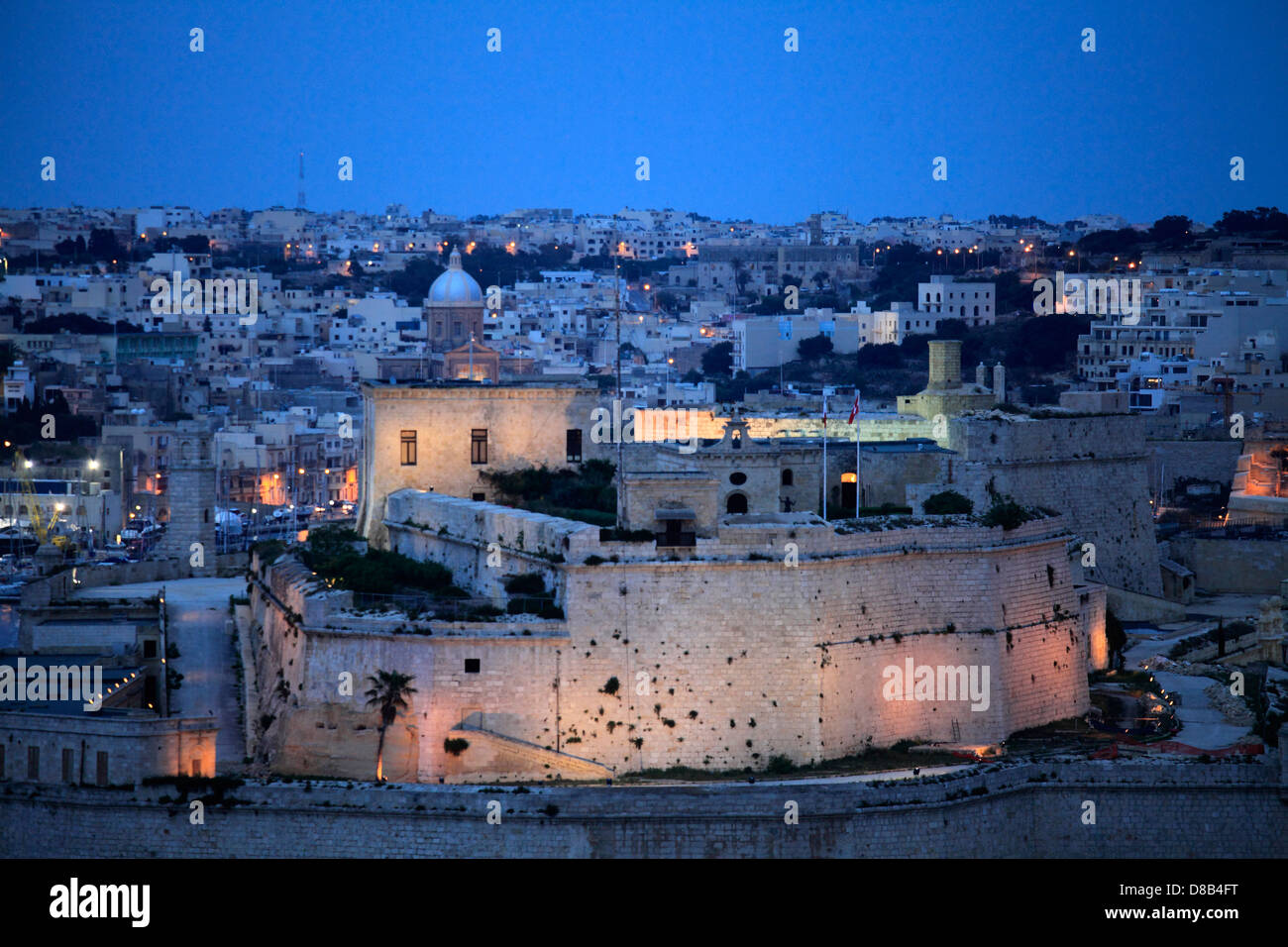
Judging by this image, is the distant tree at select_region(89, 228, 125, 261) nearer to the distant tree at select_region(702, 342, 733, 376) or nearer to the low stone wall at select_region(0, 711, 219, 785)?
the distant tree at select_region(702, 342, 733, 376)

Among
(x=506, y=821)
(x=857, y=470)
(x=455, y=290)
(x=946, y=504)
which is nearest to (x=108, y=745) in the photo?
(x=506, y=821)

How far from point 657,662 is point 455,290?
41261 mm

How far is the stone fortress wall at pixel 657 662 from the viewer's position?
33906 millimetres

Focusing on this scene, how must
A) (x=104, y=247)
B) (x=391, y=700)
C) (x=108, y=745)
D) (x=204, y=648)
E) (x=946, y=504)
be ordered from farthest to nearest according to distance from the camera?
1. (x=104, y=247)
2. (x=204, y=648)
3. (x=946, y=504)
4. (x=391, y=700)
5. (x=108, y=745)

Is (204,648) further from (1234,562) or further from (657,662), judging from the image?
(1234,562)

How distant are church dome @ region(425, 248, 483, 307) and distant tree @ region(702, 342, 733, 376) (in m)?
24.8

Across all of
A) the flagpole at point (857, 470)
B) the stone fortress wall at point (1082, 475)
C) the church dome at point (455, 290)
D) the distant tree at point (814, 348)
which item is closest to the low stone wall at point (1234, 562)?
the stone fortress wall at point (1082, 475)

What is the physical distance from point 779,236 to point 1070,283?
226ft

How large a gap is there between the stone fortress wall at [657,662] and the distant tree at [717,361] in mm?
62616

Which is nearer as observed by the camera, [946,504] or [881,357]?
[946,504]

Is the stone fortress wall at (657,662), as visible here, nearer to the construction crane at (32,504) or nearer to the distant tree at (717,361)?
the construction crane at (32,504)

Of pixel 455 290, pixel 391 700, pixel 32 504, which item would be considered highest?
pixel 455 290

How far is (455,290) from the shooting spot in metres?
74.2
